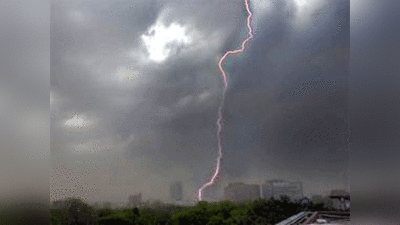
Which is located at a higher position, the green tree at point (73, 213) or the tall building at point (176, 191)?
the tall building at point (176, 191)

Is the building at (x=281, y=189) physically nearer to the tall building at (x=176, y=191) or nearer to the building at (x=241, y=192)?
the building at (x=241, y=192)

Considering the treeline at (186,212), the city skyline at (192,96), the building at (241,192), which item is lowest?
the treeline at (186,212)

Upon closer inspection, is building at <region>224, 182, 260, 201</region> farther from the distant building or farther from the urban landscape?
the distant building

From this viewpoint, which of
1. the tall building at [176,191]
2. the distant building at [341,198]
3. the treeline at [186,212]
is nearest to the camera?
the distant building at [341,198]

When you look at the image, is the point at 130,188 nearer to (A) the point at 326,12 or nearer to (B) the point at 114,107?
(B) the point at 114,107

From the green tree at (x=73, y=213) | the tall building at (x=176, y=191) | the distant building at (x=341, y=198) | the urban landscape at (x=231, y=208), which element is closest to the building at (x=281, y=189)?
the urban landscape at (x=231, y=208)

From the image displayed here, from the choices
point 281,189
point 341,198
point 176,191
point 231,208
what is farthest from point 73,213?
point 341,198
